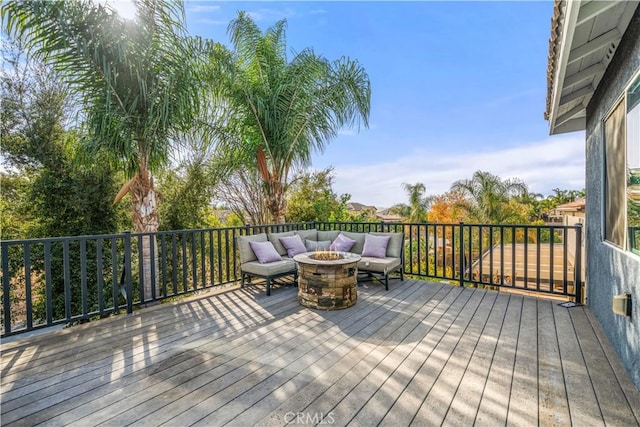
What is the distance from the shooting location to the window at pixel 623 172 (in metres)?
2.18

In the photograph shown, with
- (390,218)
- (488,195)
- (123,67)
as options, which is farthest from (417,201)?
(123,67)

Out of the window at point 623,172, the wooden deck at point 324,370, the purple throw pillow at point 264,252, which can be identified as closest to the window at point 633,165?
the window at point 623,172

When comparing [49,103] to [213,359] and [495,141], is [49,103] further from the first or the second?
[495,141]

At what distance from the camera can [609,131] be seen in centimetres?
290

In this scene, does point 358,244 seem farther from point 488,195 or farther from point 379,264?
point 488,195

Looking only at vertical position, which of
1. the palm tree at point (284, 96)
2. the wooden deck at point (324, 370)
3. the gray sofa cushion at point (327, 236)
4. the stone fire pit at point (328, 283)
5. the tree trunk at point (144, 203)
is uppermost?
the palm tree at point (284, 96)

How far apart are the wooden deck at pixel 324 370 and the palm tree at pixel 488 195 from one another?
8687 millimetres

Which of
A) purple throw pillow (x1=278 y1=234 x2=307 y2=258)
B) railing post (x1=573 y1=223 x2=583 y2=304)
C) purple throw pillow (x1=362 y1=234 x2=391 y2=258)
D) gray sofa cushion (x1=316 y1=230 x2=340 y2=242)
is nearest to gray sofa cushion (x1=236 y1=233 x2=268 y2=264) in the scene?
purple throw pillow (x1=278 y1=234 x2=307 y2=258)

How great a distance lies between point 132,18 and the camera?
406 cm

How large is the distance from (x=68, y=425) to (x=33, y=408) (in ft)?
1.24

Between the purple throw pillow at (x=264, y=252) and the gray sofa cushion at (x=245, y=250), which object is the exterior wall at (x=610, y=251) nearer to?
the purple throw pillow at (x=264, y=252)

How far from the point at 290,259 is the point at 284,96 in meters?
3.24

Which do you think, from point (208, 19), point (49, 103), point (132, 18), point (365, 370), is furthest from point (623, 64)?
point (49, 103)

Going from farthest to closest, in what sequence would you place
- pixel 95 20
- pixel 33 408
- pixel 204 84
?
1. pixel 204 84
2. pixel 95 20
3. pixel 33 408
